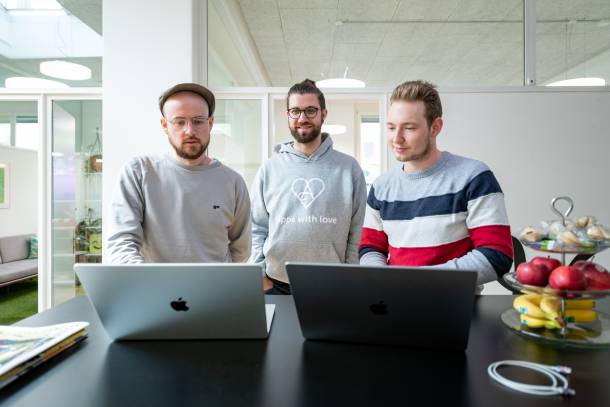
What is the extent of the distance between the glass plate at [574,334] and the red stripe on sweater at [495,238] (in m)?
0.39

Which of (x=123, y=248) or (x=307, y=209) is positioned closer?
(x=123, y=248)

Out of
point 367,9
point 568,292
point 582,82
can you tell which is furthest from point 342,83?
point 568,292

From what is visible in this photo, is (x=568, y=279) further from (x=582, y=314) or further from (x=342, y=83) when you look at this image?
(x=342, y=83)

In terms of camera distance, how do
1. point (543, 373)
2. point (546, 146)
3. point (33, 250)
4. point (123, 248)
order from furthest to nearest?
point (33, 250) < point (546, 146) < point (123, 248) < point (543, 373)

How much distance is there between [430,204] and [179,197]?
104 centimetres

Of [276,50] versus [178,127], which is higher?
[276,50]

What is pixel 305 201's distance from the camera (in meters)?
1.98

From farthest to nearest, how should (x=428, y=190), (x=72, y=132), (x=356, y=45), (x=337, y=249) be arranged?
(x=356, y=45), (x=72, y=132), (x=337, y=249), (x=428, y=190)

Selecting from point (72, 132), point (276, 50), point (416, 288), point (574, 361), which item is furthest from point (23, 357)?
point (276, 50)

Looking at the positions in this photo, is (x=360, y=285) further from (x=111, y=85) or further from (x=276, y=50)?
(x=276, y=50)

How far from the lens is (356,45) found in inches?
166

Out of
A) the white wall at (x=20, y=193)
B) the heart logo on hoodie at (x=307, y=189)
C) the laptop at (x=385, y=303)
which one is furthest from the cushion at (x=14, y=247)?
the laptop at (x=385, y=303)

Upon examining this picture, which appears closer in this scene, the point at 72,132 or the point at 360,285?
the point at 360,285

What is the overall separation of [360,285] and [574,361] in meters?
0.44
